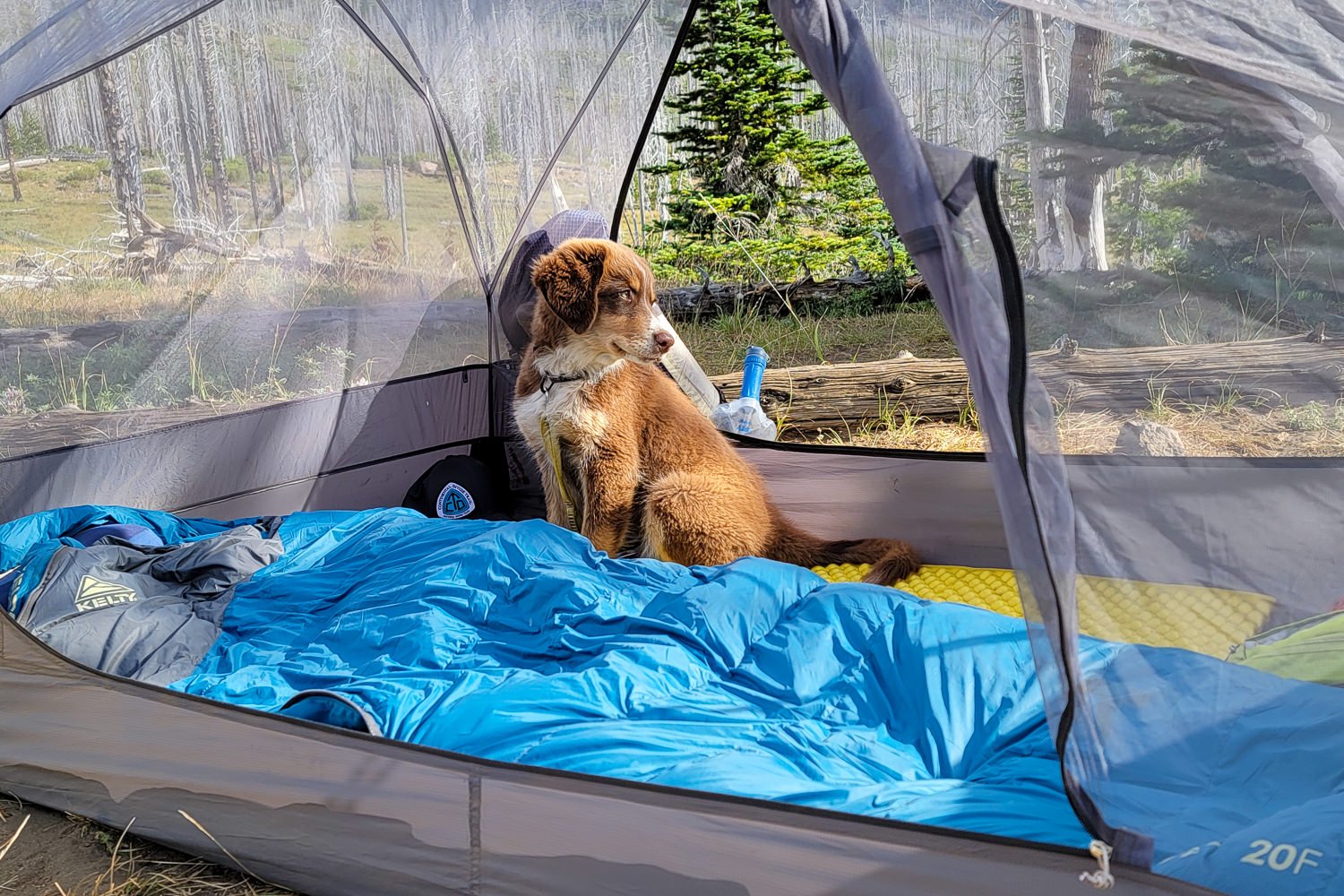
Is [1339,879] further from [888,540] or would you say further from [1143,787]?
[888,540]

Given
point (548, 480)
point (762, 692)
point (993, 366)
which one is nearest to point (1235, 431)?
point (993, 366)

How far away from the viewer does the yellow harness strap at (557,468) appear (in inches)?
154

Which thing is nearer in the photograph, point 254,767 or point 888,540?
point 254,767

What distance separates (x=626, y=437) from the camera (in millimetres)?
3865

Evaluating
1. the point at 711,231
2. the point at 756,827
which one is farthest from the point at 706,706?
the point at 711,231

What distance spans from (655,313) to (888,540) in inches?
46.6

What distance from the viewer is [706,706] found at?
2.39 m

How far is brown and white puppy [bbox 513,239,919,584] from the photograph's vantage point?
368 cm

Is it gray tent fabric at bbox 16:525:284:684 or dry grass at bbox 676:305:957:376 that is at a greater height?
gray tent fabric at bbox 16:525:284:684

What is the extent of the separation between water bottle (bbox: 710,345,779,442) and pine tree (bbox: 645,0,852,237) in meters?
2.64

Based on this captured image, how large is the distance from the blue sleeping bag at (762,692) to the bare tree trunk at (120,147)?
114 cm

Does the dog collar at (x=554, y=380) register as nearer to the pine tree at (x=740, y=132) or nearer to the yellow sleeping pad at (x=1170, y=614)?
the yellow sleeping pad at (x=1170, y=614)

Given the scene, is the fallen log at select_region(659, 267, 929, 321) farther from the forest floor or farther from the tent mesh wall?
the tent mesh wall

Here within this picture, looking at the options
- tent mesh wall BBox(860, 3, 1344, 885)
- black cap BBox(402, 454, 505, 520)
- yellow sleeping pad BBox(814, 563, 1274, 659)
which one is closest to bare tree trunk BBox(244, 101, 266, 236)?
black cap BBox(402, 454, 505, 520)
